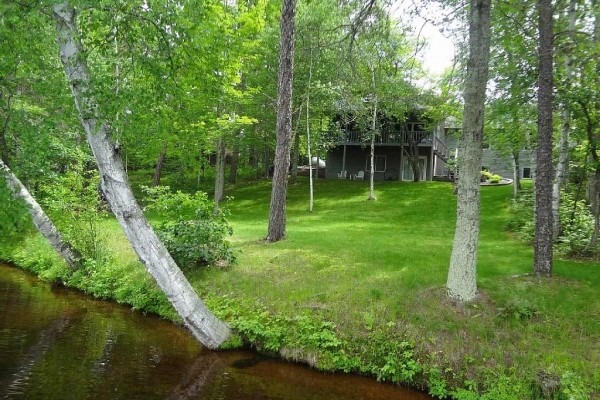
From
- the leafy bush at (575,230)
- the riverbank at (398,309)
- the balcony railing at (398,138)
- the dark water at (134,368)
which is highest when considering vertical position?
the balcony railing at (398,138)

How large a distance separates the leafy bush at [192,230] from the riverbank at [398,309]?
41cm

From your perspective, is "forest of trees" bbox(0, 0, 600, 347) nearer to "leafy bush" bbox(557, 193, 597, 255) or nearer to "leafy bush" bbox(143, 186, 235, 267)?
"leafy bush" bbox(557, 193, 597, 255)

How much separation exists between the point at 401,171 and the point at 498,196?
32.0ft

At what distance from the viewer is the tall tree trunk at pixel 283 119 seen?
12664mm

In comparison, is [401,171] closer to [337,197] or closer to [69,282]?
Result: [337,197]

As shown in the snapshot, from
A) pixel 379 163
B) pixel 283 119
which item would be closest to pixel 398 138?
pixel 379 163

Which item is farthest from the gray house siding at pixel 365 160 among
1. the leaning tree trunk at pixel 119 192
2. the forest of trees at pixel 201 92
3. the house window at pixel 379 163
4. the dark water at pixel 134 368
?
the leaning tree trunk at pixel 119 192

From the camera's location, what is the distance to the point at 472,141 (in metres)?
7.93

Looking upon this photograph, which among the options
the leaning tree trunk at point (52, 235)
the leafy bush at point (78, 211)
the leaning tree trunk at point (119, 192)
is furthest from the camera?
the leafy bush at point (78, 211)

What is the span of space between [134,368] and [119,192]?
2972 millimetres

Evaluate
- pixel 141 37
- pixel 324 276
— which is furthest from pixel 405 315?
pixel 141 37

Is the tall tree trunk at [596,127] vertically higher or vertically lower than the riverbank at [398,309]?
higher

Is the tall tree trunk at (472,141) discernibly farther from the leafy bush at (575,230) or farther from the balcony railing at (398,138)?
the balcony railing at (398,138)

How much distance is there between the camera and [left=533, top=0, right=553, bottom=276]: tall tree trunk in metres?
8.95
